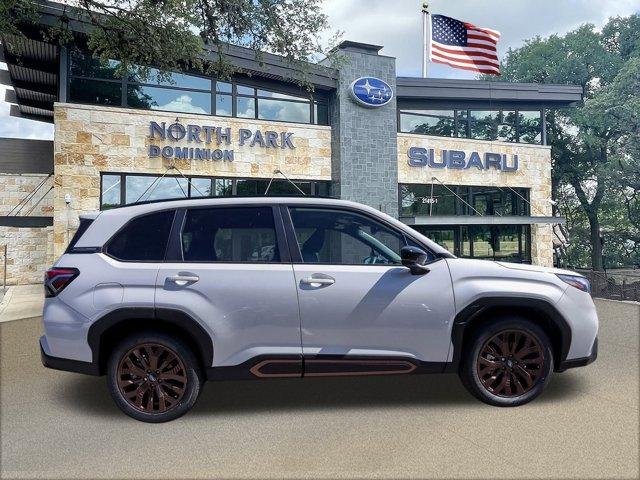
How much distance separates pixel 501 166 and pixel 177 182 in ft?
43.1

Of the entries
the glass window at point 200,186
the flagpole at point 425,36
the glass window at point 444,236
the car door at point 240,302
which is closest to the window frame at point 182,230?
the car door at point 240,302

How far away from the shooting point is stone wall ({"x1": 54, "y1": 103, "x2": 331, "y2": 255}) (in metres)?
14.0

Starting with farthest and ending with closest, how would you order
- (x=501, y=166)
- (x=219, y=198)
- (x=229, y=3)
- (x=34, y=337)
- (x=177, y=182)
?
1. (x=501, y=166)
2. (x=177, y=182)
3. (x=229, y=3)
4. (x=34, y=337)
5. (x=219, y=198)

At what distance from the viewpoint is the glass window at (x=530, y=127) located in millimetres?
22094

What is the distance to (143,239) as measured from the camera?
438 centimetres

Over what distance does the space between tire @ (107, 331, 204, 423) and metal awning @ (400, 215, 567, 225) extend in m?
14.1

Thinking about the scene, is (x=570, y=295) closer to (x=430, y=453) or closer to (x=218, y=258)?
(x=430, y=453)

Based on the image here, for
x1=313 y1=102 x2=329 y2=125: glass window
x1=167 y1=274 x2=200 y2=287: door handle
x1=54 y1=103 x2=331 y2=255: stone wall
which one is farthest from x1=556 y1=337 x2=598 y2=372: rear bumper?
x1=313 y1=102 x2=329 y2=125: glass window

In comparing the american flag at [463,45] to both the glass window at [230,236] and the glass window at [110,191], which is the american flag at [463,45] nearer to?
the glass window at [110,191]

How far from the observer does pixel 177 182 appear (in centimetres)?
1559

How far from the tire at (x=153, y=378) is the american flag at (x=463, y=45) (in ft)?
58.1

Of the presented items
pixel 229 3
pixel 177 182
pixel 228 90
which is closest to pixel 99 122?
pixel 177 182

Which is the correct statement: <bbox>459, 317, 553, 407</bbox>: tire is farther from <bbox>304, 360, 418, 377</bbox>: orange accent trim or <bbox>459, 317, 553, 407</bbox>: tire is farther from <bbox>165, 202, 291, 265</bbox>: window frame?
→ <bbox>165, 202, 291, 265</bbox>: window frame


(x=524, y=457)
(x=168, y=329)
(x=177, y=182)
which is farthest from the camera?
(x=177, y=182)
